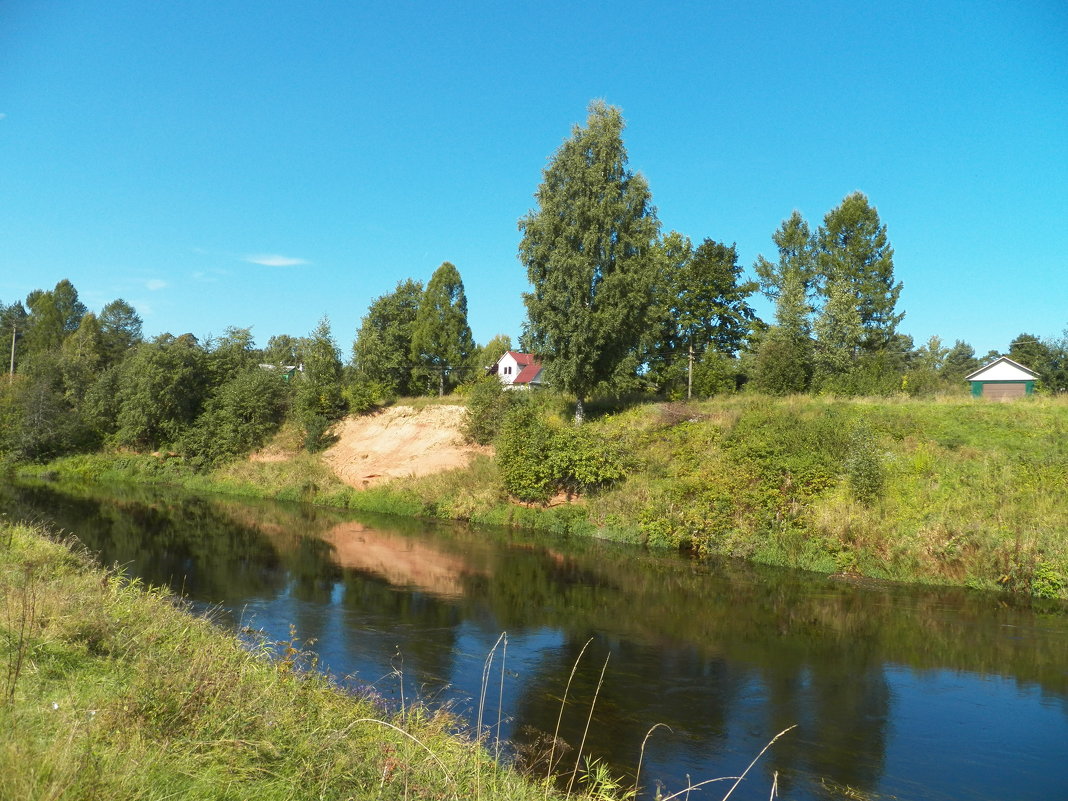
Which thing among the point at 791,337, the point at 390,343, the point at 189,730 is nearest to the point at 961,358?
the point at 791,337

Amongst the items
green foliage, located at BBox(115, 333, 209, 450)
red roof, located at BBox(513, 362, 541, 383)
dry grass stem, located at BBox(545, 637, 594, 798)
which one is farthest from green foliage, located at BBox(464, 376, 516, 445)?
red roof, located at BBox(513, 362, 541, 383)

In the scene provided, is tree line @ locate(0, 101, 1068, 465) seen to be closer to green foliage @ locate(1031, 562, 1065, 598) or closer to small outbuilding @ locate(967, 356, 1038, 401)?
small outbuilding @ locate(967, 356, 1038, 401)

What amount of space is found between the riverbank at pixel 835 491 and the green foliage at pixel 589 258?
3.16 meters

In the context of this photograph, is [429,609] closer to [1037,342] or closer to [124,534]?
[124,534]

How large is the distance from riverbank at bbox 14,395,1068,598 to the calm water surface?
45.3 inches

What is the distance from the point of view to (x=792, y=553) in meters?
20.0

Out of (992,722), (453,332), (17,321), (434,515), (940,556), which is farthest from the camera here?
(17,321)

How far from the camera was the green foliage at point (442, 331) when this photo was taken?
42000mm

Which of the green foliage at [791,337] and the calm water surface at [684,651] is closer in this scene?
the calm water surface at [684,651]

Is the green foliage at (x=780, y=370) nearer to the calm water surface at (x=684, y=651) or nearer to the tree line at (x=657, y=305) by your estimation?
the tree line at (x=657, y=305)

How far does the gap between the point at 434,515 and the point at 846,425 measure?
15556 mm

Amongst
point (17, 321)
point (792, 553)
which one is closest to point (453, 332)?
point (792, 553)

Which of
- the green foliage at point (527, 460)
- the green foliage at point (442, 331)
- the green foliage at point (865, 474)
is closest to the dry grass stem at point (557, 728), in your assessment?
the green foliage at point (865, 474)

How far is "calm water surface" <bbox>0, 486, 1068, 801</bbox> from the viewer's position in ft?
29.6
